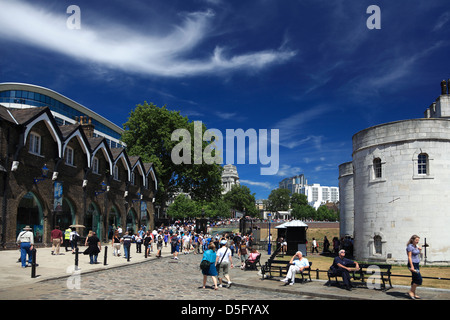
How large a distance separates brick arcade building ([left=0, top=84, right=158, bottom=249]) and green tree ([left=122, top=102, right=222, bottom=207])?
8.10 metres

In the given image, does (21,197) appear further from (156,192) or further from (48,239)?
(156,192)

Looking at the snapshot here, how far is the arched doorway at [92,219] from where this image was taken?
30.7 m

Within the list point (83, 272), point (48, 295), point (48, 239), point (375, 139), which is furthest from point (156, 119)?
point (48, 295)

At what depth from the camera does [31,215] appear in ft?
78.7

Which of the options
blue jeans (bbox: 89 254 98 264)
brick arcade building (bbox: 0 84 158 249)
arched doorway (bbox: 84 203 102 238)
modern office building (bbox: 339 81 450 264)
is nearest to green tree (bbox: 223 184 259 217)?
brick arcade building (bbox: 0 84 158 249)

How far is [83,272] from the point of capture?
15.5 meters

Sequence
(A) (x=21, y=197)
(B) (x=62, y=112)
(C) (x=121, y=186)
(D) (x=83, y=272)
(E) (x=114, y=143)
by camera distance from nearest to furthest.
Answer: (D) (x=83, y=272)
(A) (x=21, y=197)
(C) (x=121, y=186)
(B) (x=62, y=112)
(E) (x=114, y=143)

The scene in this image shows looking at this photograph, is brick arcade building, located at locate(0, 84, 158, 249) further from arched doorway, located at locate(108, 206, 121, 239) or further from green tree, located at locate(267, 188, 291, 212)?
green tree, located at locate(267, 188, 291, 212)

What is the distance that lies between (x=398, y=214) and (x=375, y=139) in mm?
4841

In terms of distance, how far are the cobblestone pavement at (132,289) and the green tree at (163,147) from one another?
30557 millimetres

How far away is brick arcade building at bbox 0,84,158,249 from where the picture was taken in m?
22.0

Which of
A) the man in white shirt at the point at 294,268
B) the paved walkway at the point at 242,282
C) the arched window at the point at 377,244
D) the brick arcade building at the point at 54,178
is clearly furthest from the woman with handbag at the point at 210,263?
the arched window at the point at 377,244

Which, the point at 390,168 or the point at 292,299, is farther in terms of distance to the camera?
the point at 390,168

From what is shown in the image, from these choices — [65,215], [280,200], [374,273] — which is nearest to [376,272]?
[374,273]
